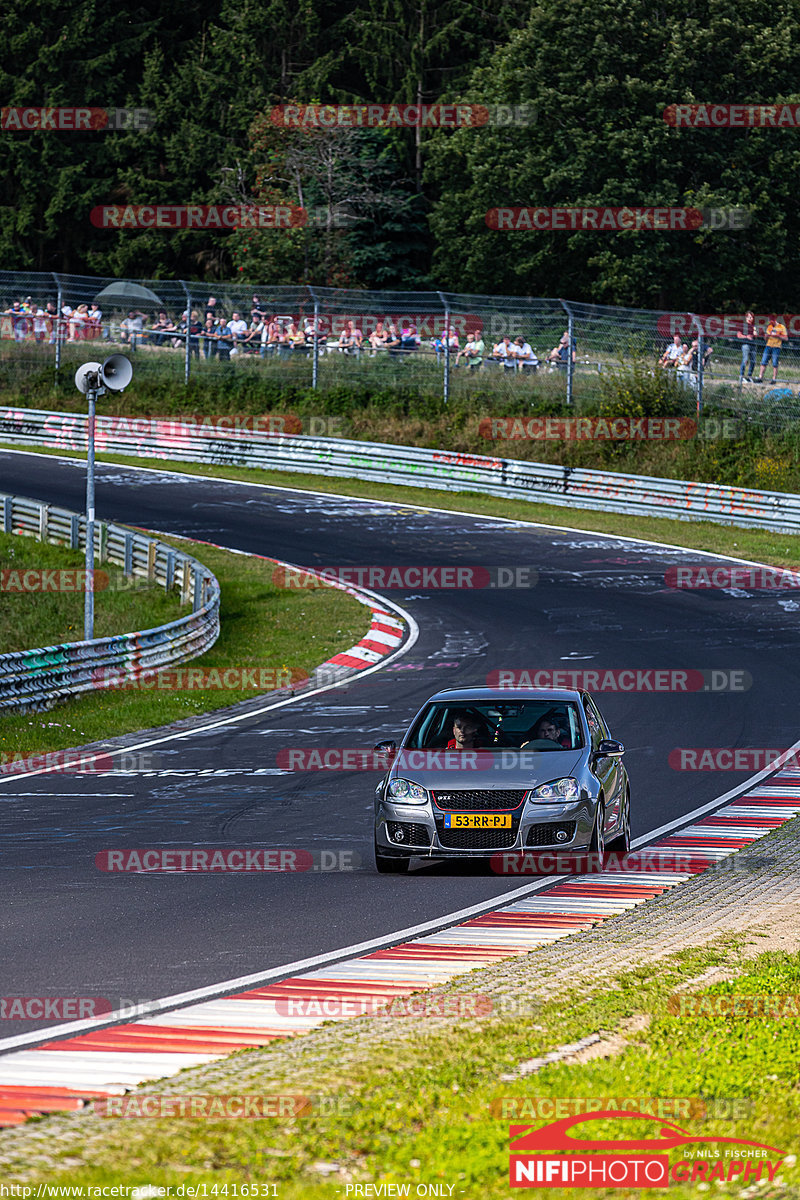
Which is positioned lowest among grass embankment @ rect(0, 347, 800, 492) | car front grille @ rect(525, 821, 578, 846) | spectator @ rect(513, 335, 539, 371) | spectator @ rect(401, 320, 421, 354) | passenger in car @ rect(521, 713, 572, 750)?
car front grille @ rect(525, 821, 578, 846)

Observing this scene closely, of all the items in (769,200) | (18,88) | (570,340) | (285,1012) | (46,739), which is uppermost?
(18,88)

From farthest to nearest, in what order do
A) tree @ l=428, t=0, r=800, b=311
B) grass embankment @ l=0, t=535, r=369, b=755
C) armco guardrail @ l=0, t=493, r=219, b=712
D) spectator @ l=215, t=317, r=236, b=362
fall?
tree @ l=428, t=0, r=800, b=311
spectator @ l=215, t=317, r=236, b=362
armco guardrail @ l=0, t=493, r=219, b=712
grass embankment @ l=0, t=535, r=369, b=755

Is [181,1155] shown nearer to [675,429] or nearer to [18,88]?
[675,429]

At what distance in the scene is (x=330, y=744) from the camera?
18016 mm

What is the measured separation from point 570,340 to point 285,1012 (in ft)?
114

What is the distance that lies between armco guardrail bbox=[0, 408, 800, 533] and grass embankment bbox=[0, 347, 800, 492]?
1.68m

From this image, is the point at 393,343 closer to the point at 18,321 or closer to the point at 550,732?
the point at 18,321

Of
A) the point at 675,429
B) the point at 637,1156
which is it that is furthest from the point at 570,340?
the point at 637,1156

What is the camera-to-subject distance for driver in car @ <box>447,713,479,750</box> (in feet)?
40.5

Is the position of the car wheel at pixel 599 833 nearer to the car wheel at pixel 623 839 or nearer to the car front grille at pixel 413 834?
the car wheel at pixel 623 839

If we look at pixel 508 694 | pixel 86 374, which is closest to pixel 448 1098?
pixel 508 694

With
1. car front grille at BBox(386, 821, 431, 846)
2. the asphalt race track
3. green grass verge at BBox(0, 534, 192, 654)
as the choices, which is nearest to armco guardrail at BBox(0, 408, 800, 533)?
the asphalt race track

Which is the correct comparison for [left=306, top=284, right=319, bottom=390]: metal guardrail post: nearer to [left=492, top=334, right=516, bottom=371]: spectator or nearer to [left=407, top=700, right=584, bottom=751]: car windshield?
[left=492, top=334, right=516, bottom=371]: spectator

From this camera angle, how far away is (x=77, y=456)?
45.3 meters
